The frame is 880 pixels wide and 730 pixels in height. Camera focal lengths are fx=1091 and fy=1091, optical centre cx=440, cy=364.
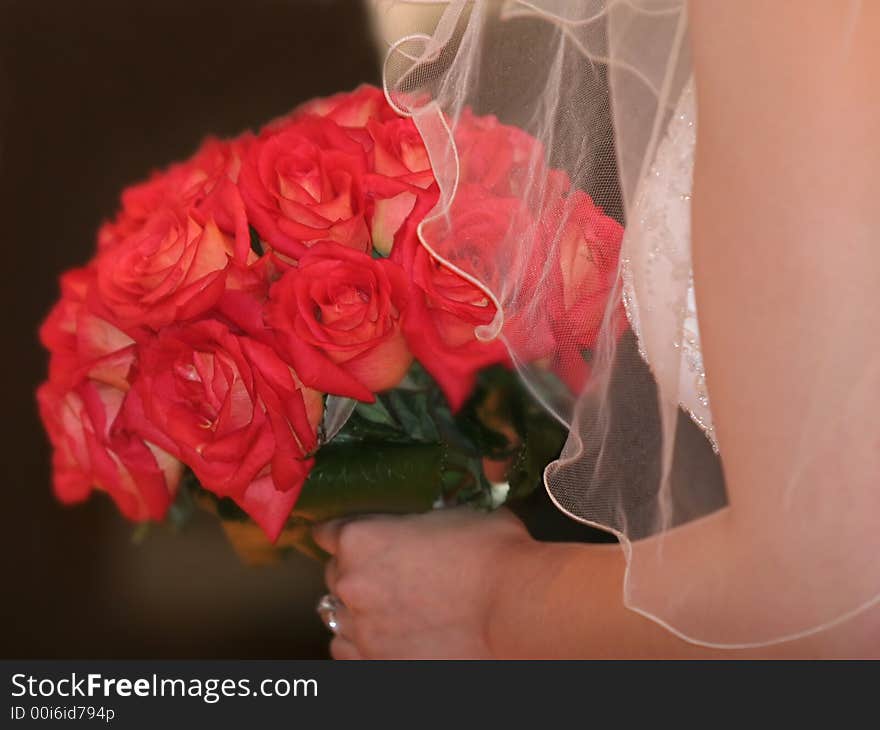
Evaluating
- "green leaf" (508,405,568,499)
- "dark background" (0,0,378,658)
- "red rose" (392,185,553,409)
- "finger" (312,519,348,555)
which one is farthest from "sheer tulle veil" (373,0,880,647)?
"dark background" (0,0,378,658)

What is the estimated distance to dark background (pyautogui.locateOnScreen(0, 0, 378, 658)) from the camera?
6.55ft

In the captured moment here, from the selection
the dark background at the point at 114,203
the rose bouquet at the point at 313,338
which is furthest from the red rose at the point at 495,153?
the dark background at the point at 114,203

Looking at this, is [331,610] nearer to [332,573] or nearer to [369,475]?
[332,573]

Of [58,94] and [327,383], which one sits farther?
[58,94]

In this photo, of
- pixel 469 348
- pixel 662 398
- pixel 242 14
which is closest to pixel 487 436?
pixel 469 348

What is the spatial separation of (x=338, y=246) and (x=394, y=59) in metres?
0.13

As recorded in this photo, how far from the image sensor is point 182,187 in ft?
2.70

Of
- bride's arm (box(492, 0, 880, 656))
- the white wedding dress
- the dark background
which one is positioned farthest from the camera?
the dark background

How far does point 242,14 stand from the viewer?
2.24 meters

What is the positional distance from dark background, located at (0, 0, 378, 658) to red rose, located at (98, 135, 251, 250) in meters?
1.19

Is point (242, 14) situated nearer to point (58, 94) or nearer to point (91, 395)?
point (58, 94)

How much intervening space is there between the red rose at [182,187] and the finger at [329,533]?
26 centimetres

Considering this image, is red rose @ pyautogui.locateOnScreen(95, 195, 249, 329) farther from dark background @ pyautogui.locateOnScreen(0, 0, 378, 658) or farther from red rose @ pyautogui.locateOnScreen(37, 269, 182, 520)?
dark background @ pyautogui.locateOnScreen(0, 0, 378, 658)

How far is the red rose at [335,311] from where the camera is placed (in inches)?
28.0
